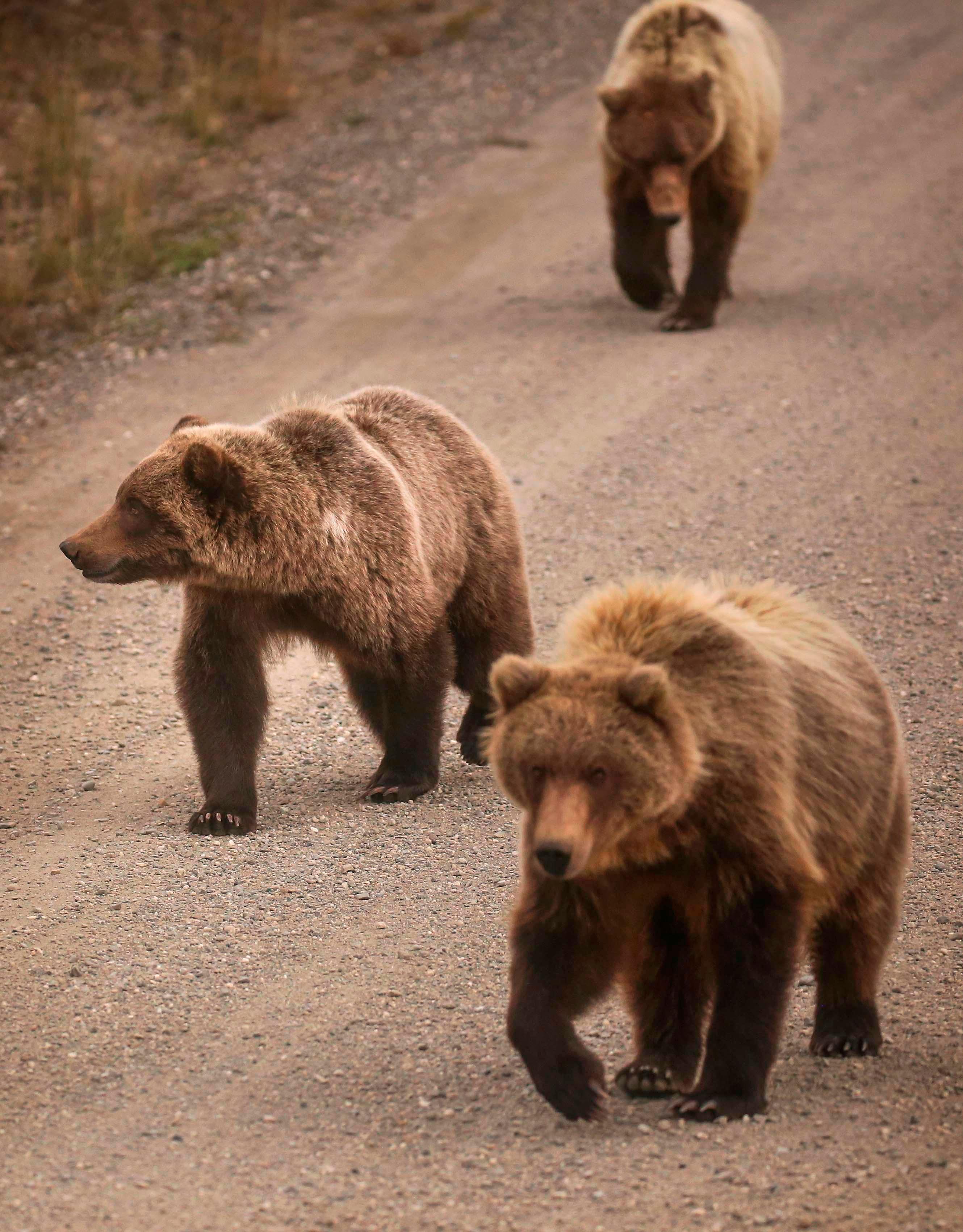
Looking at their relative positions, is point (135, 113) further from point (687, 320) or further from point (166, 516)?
point (166, 516)

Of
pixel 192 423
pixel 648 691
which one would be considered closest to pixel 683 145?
pixel 192 423

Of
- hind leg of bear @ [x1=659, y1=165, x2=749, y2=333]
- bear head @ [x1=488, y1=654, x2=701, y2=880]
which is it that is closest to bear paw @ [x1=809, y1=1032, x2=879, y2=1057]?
bear head @ [x1=488, y1=654, x2=701, y2=880]

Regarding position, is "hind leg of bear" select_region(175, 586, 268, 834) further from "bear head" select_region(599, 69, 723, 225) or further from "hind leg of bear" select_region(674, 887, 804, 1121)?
"bear head" select_region(599, 69, 723, 225)

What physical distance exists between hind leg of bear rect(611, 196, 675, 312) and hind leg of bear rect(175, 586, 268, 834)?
6.78m

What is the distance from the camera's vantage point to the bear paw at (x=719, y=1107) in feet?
13.5

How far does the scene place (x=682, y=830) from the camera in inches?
158

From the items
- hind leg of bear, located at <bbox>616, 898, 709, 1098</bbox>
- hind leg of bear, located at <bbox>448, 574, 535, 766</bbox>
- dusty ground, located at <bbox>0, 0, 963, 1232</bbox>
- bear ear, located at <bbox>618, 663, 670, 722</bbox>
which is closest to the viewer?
bear ear, located at <bbox>618, 663, 670, 722</bbox>

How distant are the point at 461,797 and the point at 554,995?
9.15ft

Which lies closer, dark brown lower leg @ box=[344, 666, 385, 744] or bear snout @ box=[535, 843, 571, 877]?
bear snout @ box=[535, 843, 571, 877]

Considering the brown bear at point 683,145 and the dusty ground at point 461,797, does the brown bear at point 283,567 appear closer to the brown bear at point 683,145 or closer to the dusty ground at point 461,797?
the dusty ground at point 461,797

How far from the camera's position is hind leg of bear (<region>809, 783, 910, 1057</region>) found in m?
4.57

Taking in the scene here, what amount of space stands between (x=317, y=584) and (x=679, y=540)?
3491 millimetres

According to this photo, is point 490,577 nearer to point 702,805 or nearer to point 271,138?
point 702,805

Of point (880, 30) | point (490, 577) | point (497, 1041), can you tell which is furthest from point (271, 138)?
point (497, 1041)
